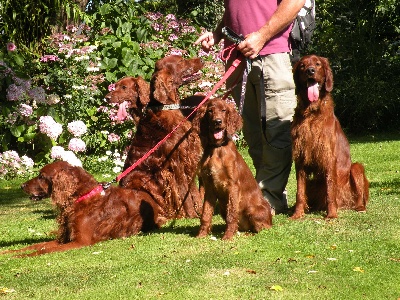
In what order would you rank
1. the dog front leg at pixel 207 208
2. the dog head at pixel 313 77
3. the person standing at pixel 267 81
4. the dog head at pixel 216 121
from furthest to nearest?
the dog head at pixel 313 77
the person standing at pixel 267 81
the dog front leg at pixel 207 208
the dog head at pixel 216 121

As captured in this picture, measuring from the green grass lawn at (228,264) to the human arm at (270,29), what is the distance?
159 centimetres

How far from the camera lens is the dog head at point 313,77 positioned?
6.97m

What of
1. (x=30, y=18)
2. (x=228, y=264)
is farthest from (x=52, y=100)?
(x=228, y=264)

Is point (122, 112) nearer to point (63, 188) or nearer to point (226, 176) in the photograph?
point (63, 188)

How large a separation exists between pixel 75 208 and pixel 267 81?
2.17 metres

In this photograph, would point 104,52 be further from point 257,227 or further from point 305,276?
point 305,276

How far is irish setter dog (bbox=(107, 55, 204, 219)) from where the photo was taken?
7.64m

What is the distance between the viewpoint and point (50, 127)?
37.8 ft

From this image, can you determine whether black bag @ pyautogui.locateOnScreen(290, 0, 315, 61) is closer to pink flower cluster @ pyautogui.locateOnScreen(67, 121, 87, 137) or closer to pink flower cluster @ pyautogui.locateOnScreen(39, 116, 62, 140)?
pink flower cluster @ pyautogui.locateOnScreen(67, 121, 87, 137)

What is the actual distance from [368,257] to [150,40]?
926 centimetres

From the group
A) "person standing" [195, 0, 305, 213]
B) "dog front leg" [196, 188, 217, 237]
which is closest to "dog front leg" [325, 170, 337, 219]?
"person standing" [195, 0, 305, 213]

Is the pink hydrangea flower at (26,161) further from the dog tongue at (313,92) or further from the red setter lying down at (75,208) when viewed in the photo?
the dog tongue at (313,92)

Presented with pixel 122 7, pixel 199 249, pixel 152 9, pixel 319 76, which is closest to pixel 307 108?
pixel 319 76

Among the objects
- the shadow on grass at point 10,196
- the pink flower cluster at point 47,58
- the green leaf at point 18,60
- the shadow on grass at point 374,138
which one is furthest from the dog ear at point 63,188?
the shadow on grass at point 374,138
